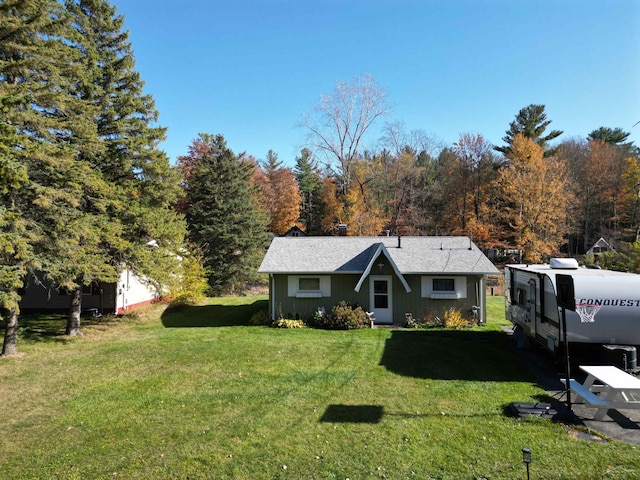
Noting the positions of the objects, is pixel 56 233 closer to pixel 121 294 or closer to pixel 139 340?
pixel 139 340

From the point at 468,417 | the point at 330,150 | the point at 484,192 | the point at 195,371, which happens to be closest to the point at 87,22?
the point at 195,371

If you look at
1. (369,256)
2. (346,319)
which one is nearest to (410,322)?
(346,319)

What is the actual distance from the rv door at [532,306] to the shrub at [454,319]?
463cm

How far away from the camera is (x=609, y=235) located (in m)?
39.7

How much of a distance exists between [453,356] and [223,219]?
24924mm

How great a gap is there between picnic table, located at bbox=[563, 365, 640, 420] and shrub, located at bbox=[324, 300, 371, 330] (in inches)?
365

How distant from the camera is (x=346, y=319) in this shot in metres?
16.5

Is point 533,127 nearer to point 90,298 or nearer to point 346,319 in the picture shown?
point 346,319

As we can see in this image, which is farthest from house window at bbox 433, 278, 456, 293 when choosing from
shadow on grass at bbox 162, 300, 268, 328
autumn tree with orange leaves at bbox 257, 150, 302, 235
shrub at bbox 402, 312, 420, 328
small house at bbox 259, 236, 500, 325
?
autumn tree with orange leaves at bbox 257, 150, 302, 235

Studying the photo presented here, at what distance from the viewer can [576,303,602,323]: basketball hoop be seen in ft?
31.1

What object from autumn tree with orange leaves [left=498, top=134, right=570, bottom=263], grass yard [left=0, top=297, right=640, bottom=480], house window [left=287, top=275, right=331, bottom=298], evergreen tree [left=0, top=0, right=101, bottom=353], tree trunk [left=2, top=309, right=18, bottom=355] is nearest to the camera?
grass yard [left=0, top=297, right=640, bottom=480]

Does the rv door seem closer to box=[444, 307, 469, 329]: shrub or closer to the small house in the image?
the small house

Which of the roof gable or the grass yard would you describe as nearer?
the grass yard

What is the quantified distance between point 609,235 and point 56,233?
4729cm
